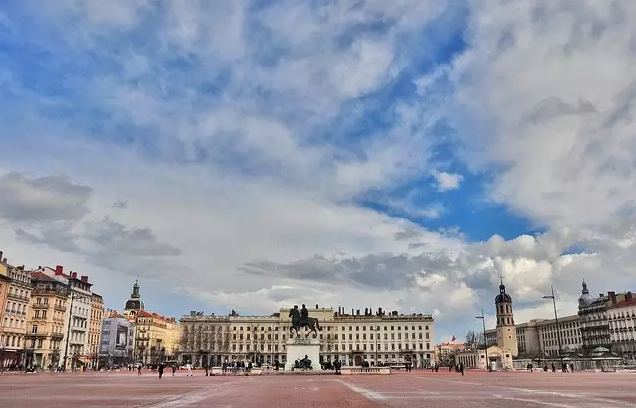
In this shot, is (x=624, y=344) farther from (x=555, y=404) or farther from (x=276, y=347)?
(x=555, y=404)

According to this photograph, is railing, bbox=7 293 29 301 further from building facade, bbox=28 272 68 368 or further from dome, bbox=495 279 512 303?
dome, bbox=495 279 512 303

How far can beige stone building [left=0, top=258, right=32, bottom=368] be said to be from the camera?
87981 mm

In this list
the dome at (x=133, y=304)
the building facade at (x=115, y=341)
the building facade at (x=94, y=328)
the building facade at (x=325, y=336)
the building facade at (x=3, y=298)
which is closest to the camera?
the building facade at (x=3, y=298)

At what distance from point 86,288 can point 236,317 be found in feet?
203

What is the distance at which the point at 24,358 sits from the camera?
309 feet

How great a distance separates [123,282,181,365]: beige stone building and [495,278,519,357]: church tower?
9795 centimetres

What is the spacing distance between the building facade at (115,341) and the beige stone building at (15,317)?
1584 inches

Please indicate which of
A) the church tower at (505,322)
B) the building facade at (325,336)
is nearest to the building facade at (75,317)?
the building facade at (325,336)

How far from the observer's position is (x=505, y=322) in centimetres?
16275

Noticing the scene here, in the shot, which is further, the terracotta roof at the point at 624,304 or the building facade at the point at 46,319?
the terracotta roof at the point at 624,304

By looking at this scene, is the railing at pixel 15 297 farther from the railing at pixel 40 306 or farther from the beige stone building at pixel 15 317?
the railing at pixel 40 306

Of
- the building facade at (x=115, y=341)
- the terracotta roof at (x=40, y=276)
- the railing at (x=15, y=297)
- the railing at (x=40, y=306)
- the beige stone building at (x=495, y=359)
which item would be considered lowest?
the beige stone building at (x=495, y=359)

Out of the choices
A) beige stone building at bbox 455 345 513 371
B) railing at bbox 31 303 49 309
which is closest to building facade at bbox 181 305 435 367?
beige stone building at bbox 455 345 513 371

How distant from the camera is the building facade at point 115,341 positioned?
140250mm
